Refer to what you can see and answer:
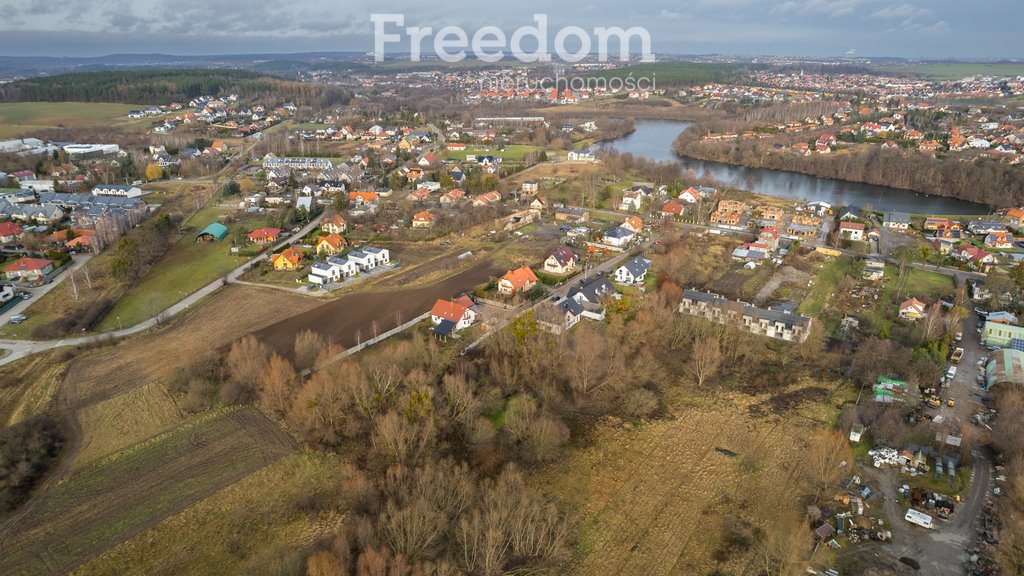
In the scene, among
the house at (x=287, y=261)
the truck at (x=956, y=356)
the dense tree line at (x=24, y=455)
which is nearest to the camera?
the dense tree line at (x=24, y=455)

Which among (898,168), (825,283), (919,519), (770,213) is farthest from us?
(898,168)

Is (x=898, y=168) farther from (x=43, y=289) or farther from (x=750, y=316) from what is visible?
(x=43, y=289)

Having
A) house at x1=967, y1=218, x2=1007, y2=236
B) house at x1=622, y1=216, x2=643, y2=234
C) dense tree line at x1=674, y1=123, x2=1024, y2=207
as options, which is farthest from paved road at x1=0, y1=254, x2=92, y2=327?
dense tree line at x1=674, y1=123, x2=1024, y2=207

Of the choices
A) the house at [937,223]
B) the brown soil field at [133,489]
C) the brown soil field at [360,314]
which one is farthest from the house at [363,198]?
the house at [937,223]

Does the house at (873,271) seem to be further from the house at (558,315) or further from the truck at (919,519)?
the truck at (919,519)

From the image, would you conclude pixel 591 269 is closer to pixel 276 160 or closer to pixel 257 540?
pixel 257 540

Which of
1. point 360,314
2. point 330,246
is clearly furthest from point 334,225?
point 360,314
